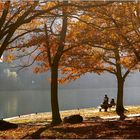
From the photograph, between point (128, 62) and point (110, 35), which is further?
point (128, 62)

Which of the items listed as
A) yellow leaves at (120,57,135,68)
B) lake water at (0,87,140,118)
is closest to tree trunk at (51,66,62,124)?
yellow leaves at (120,57,135,68)

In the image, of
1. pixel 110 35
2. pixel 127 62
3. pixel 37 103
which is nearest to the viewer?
pixel 110 35

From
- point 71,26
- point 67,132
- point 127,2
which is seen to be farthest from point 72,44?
point 67,132

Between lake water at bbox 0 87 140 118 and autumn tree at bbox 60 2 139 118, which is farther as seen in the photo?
lake water at bbox 0 87 140 118

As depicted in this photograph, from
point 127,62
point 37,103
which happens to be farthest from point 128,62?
point 37,103

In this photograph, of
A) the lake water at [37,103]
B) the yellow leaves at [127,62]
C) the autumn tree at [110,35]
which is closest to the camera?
the autumn tree at [110,35]

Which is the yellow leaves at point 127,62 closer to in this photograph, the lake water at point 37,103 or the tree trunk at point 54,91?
the tree trunk at point 54,91

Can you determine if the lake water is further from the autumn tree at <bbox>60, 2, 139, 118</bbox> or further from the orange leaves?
the orange leaves

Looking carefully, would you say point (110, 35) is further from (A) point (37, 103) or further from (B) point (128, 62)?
(A) point (37, 103)

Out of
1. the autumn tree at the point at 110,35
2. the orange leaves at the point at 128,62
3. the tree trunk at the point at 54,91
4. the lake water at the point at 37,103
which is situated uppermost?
the autumn tree at the point at 110,35

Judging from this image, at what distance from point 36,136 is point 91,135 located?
7.30 feet

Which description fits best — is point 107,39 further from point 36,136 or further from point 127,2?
point 36,136

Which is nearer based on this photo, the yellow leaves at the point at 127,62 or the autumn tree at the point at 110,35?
the autumn tree at the point at 110,35

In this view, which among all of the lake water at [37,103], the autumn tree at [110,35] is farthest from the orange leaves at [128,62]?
the lake water at [37,103]
